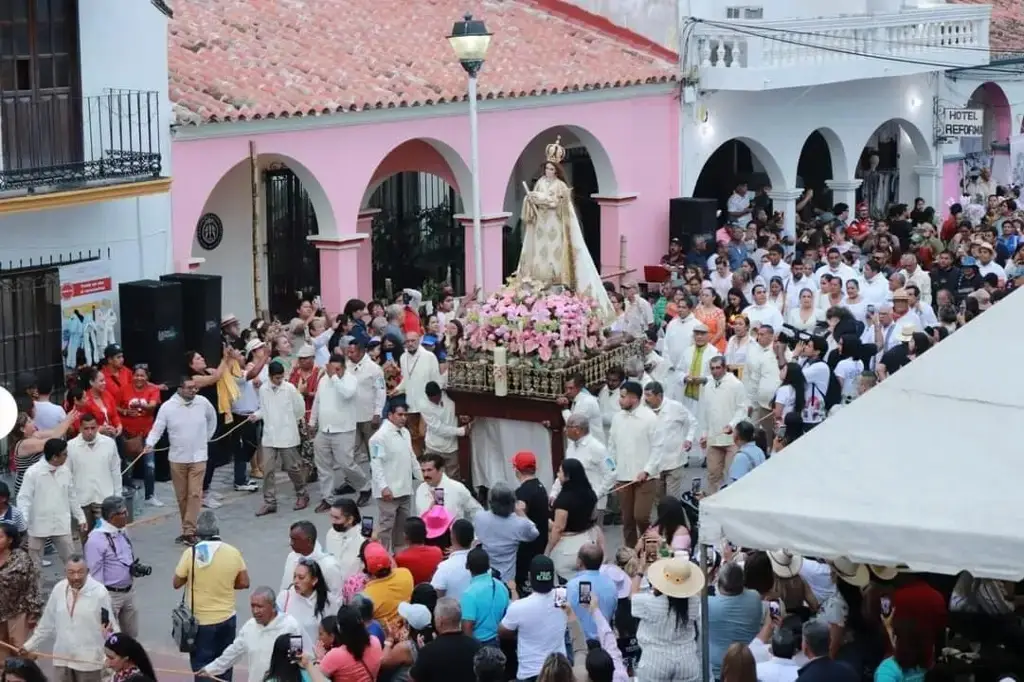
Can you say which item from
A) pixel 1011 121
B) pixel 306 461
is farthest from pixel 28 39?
pixel 1011 121

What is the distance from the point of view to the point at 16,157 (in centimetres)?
1791

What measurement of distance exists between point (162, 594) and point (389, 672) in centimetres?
432

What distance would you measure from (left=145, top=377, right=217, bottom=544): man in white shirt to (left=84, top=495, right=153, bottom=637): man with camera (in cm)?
274

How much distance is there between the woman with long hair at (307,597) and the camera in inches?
459

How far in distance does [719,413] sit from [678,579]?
224 inches

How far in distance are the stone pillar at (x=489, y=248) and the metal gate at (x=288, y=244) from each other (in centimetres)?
198

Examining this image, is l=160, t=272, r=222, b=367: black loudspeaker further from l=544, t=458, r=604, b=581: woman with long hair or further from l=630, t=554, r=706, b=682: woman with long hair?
l=630, t=554, r=706, b=682: woman with long hair

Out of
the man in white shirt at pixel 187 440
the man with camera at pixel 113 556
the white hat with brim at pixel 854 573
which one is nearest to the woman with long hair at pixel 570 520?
the white hat with brim at pixel 854 573

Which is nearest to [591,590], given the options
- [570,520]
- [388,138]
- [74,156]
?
[570,520]

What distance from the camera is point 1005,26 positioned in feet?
105

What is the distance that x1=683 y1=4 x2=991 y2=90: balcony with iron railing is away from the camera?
25906 mm

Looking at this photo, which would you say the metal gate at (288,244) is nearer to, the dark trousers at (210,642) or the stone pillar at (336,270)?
the stone pillar at (336,270)

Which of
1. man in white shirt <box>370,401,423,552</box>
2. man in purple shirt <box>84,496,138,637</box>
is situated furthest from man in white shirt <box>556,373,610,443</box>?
man in purple shirt <box>84,496,138,637</box>

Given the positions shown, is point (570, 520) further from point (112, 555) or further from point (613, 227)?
point (613, 227)
